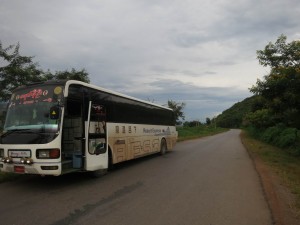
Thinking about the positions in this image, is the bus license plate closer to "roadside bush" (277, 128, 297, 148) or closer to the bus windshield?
the bus windshield

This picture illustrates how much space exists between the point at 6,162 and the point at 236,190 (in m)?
6.38

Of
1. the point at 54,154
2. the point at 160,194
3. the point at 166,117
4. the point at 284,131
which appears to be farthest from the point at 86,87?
the point at 284,131

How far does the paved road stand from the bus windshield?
1.66m

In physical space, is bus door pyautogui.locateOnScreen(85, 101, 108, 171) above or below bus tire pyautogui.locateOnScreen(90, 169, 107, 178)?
above

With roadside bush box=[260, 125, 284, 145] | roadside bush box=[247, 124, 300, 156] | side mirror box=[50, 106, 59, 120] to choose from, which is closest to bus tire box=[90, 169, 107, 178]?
side mirror box=[50, 106, 59, 120]

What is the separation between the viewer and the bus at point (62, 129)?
29.9 ft

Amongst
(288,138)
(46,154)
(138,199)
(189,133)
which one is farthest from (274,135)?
(46,154)

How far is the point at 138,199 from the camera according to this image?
8.22 m

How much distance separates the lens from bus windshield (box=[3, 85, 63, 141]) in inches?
368

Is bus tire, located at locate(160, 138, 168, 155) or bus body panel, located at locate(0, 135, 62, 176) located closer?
bus body panel, located at locate(0, 135, 62, 176)

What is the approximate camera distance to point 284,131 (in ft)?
94.8

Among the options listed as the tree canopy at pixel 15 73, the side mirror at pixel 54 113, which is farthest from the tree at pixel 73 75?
the side mirror at pixel 54 113

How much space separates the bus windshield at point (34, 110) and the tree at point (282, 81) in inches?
440

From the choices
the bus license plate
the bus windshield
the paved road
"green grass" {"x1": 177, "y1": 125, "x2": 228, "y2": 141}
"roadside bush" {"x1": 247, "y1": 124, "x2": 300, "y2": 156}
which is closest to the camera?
the paved road
